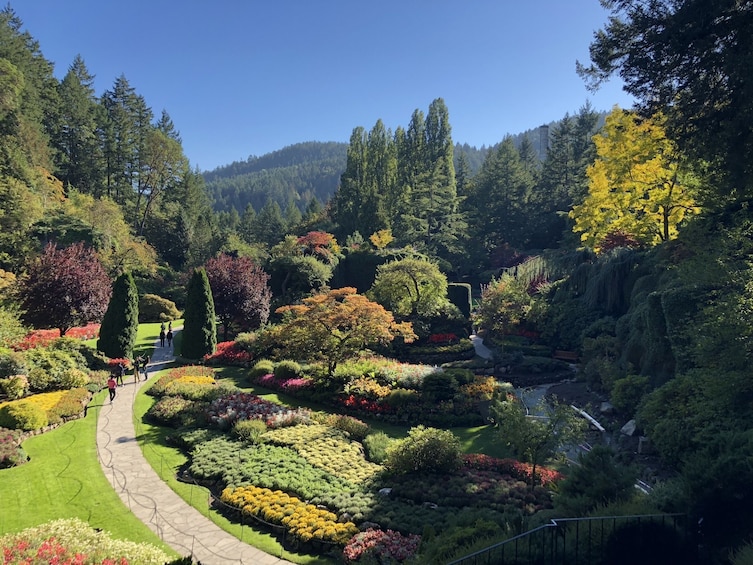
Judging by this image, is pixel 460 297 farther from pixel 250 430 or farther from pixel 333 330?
pixel 250 430

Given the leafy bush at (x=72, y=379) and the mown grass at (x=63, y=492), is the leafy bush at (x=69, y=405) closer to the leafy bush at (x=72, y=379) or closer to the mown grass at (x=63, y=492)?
the leafy bush at (x=72, y=379)

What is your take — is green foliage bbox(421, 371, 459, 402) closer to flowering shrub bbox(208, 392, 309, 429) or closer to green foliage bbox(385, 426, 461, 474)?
flowering shrub bbox(208, 392, 309, 429)

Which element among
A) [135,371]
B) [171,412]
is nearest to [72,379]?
[135,371]

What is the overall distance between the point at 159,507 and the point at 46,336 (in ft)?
56.7

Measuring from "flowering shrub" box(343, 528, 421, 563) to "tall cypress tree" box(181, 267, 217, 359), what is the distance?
16.9m

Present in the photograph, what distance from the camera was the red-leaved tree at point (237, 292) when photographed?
26.6 meters

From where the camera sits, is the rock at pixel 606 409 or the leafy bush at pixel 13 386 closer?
the leafy bush at pixel 13 386

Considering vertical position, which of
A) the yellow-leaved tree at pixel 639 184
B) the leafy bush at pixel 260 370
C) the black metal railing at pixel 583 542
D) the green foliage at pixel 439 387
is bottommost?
the green foliage at pixel 439 387

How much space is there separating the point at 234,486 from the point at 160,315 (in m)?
25.6

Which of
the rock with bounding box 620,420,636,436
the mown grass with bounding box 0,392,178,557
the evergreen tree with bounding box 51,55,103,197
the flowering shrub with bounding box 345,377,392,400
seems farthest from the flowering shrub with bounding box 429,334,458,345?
the evergreen tree with bounding box 51,55,103,197

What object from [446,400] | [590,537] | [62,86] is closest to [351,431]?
[446,400]

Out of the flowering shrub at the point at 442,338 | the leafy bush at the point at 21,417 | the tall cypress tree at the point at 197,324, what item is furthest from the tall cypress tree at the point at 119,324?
the flowering shrub at the point at 442,338

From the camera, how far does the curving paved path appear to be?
29.6ft

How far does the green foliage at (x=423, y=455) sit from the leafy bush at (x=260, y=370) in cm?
1050
